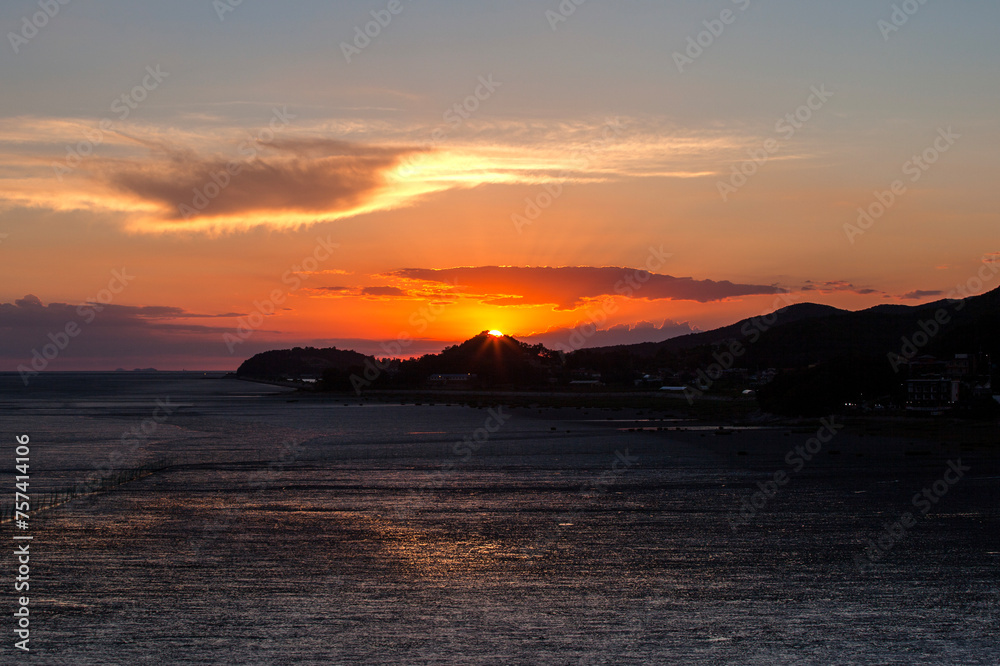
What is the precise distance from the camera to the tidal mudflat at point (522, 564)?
17.8 m

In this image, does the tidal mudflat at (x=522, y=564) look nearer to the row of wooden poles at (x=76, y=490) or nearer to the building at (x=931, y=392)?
the row of wooden poles at (x=76, y=490)

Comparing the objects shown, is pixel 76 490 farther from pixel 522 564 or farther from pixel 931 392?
pixel 931 392

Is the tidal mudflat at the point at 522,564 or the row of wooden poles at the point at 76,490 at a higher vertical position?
the row of wooden poles at the point at 76,490

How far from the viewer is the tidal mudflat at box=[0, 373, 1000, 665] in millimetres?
17812

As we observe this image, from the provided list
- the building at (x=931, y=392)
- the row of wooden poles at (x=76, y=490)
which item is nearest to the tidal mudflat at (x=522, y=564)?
the row of wooden poles at (x=76, y=490)

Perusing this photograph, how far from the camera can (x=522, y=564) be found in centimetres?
2442

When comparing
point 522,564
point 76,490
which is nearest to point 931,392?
point 522,564

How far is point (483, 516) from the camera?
32.1 m

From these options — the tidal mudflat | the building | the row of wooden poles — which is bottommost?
the tidal mudflat

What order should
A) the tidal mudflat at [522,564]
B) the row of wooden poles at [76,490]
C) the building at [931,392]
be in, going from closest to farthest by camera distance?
the tidal mudflat at [522,564] < the row of wooden poles at [76,490] < the building at [931,392]

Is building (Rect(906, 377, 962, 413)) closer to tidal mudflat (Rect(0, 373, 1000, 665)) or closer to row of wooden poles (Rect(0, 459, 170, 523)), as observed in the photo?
tidal mudflat (Rect(0, 373, 1000, 665))

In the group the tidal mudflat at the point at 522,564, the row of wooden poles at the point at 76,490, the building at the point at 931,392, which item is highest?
the building at the point at 931,392

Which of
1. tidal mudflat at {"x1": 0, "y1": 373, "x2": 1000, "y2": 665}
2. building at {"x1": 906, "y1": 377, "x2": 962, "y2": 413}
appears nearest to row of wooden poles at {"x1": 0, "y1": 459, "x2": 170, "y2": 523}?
tidal mudflat at {"x1": 0, "y1": 373, "x2": 1000, "y2": 665}

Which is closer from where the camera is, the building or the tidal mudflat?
the tidal mudflat
